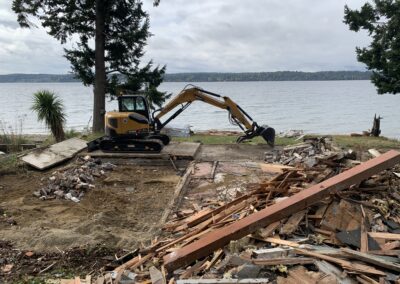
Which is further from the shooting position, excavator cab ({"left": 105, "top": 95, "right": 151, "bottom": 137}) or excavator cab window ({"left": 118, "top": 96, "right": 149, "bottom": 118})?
excavator cab window ({"left": 118, "top": 96, "right": 149, "bottom": 118})

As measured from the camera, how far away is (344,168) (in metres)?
8.45

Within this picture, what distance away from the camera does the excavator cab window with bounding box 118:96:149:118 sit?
15.3 m

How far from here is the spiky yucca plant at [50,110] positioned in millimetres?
17781

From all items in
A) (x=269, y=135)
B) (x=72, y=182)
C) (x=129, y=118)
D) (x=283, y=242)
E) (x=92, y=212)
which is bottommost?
(x=92, y=212)

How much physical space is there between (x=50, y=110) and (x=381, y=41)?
1333 centimetres

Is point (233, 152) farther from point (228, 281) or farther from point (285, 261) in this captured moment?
point (228, 281)

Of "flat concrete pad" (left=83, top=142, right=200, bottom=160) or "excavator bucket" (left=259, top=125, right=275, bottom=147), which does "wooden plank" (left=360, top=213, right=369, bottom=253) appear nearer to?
"flat concrete pad" (left=83, top=142, right=200, bottom=160)

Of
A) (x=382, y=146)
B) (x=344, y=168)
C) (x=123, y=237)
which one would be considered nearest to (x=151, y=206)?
(x=123, y=237)

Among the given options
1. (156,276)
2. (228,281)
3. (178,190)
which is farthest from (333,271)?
(178,190)

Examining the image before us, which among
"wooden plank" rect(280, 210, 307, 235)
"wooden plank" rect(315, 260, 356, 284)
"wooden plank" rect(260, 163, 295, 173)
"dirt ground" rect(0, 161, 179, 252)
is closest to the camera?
"wooden plank" rect(315, 260, 356, 284)

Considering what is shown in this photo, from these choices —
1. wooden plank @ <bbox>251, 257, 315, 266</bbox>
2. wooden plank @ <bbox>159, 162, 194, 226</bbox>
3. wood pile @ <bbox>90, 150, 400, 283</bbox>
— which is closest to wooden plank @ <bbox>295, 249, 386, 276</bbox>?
wood pile @ <bbox>90, 150, 400, 283</bbox>

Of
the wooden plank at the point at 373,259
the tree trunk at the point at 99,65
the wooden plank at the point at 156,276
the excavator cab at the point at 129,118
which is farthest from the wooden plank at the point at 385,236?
the tree trunk at the point at 99,65

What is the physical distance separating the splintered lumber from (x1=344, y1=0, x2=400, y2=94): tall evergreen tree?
9735 mm

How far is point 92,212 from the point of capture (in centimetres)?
961
